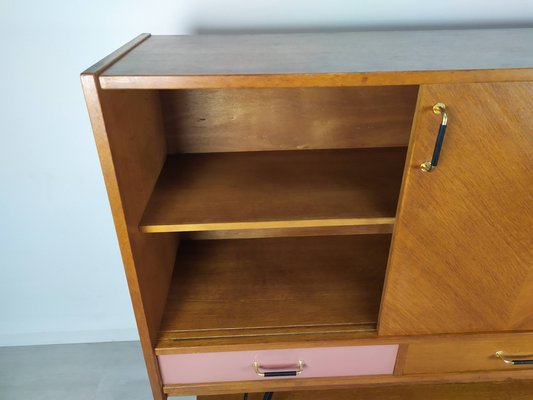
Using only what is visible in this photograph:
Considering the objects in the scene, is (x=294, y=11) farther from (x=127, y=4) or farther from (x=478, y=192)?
(x=478, y=192)

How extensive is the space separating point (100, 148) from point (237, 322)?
49cm

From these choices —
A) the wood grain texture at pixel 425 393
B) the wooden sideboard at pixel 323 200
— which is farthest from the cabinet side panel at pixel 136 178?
the wood grain texture at pixel 425 393

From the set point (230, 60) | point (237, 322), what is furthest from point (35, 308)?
point (230, 60)

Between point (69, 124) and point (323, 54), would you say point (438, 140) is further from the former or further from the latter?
point (69, 124)

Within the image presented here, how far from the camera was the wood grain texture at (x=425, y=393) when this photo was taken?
3.56ft

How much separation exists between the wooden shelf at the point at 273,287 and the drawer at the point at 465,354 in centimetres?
14

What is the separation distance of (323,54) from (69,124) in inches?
28.8

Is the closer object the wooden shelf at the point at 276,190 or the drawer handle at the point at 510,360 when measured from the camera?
the wooden shelf at the point at 276,190

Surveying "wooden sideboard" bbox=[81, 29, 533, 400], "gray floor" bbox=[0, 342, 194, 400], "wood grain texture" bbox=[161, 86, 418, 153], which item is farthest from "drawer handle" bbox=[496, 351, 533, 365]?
"gray floor" bbox=[0, 342, 194, 400]

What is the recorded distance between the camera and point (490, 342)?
905mm

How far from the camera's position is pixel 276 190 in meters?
0.84

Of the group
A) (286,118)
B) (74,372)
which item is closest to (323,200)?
(286,118)

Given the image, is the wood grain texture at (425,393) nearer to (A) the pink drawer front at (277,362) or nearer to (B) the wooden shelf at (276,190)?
(A) the pink drawer front at (277,362)

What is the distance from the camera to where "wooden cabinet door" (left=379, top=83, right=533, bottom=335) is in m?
0.61
